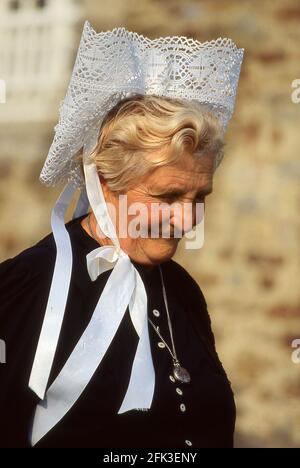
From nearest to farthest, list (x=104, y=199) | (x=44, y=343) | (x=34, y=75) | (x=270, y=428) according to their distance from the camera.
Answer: (x=44, y=343), (x=104, y=199), (x=270, y=428), (x=34, y=75)

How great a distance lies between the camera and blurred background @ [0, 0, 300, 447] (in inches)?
160

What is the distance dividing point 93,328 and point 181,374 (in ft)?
0.94

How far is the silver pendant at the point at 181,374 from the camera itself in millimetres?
2262

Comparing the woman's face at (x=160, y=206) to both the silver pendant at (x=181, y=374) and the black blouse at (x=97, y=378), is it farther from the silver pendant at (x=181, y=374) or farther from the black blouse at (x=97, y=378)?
the silver pendant at (x=181, y=374)

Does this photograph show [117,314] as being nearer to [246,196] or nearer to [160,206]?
[160,206]

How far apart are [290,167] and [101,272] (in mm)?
2122

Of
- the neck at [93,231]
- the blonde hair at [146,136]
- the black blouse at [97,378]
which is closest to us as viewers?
the black blouse at [97,378]

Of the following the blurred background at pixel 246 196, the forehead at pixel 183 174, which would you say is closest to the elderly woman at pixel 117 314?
the forehead at pixel 183 174

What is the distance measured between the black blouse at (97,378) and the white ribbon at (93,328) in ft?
0.06

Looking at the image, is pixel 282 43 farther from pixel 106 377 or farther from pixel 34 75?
pixel 106 377

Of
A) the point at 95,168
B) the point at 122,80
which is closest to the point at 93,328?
the point at 95,168

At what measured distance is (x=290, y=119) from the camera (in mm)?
4160

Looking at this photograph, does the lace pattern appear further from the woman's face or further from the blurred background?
the blurred background

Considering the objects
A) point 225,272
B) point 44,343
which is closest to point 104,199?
point 44,343
